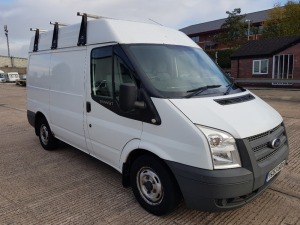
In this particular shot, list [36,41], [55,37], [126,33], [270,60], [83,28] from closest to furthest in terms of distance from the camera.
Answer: [126,33] → [83,28] → [55,37] → [36,41] → [270,60]

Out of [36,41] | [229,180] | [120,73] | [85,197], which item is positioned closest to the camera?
[229,180]

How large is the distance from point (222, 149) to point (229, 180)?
31 cm

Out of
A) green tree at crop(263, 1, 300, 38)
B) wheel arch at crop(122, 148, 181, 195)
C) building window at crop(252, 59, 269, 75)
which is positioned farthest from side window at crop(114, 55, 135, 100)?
green tree at crop(263, 1, 300, 38)

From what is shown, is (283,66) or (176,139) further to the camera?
(283,66)

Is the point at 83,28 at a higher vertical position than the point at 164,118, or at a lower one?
higher

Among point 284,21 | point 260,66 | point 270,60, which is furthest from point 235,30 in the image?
point 270,60

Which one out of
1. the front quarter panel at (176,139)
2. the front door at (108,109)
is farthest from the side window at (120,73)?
the front quarter panel at (176,139)

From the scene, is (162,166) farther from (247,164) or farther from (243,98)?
(243,98)

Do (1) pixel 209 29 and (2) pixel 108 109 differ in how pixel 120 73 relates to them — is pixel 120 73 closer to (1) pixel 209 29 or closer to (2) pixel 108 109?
(2) pixel 108 109

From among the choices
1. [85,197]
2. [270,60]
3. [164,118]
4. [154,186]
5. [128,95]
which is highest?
[270,60]

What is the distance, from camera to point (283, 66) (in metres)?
26.5

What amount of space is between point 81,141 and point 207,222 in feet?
7.66

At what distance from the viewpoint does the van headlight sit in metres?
2.93

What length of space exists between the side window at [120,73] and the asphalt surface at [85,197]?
1457 millimetres
